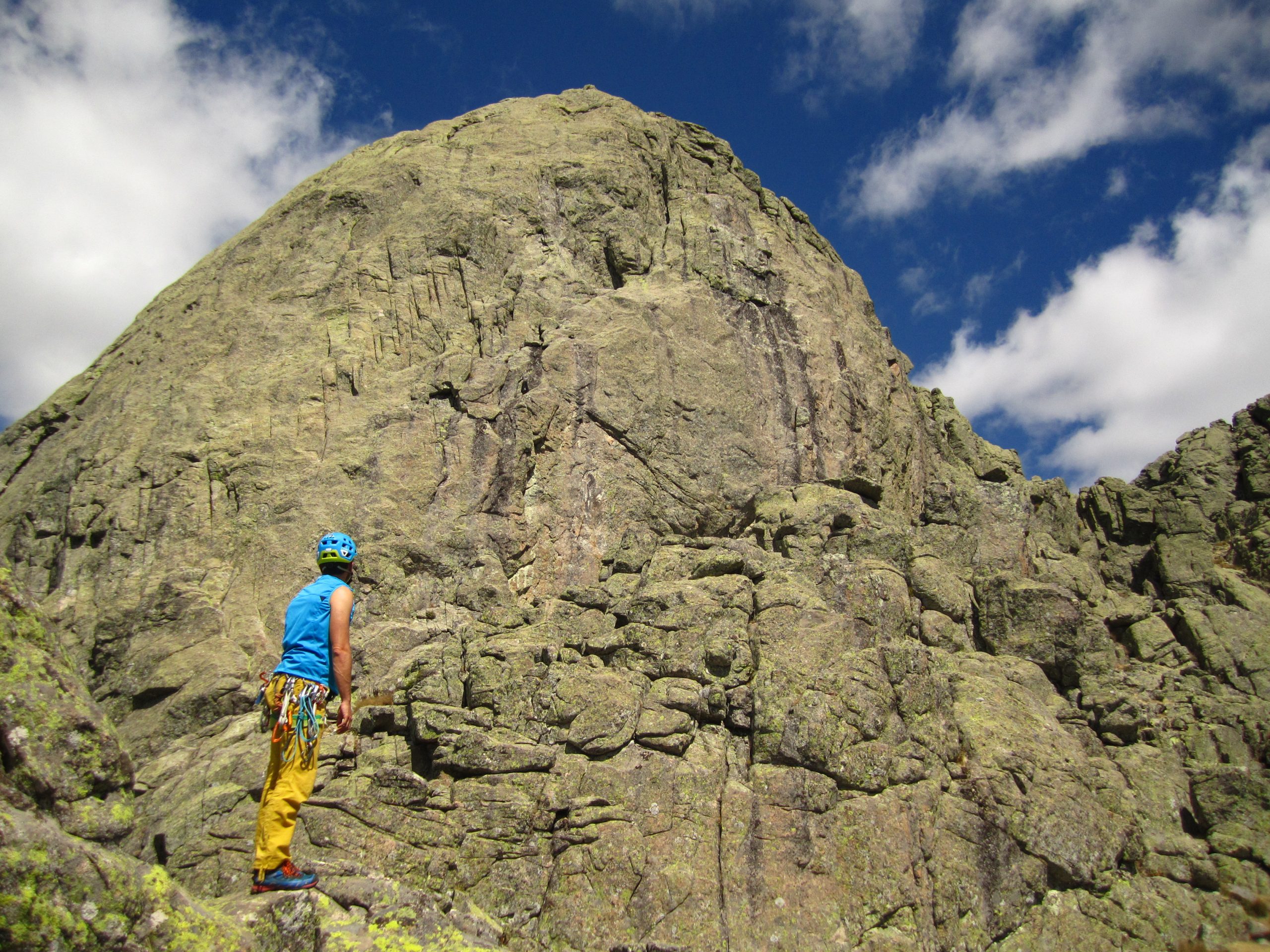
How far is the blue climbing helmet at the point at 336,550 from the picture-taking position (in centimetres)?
1015

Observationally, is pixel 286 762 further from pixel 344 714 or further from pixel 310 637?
pixel 310 637

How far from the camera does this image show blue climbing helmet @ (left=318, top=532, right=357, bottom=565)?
1015 centimetres

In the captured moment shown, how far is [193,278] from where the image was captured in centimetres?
2764

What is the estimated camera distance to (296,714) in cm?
930

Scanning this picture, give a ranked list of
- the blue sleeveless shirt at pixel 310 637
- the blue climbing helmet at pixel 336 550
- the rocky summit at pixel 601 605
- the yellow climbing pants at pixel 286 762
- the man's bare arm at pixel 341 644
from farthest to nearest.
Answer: the rocky summit at pixel 601 605
the blue climbing helmet at pixel 336 550
the blue sleeveless shirt at pixel 310 637
the man's bare arm at pixel 341 644
the yellow climbing pants at pixel 286 762

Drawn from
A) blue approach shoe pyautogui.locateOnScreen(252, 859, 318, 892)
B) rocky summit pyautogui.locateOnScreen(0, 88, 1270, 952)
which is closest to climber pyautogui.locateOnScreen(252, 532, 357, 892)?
blue approach shoe pyautogui.locateOnScreen(252, 859, 318, 892)

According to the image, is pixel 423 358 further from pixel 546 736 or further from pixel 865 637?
pixel 865 637

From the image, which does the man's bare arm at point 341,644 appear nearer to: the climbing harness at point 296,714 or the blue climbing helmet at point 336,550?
the climbing harness at point 296,714

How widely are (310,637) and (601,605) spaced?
10089mm

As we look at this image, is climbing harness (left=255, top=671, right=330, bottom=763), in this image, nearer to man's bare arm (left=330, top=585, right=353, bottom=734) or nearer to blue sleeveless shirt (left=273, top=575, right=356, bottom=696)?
blue sleeveless shirt (left=273, top=575, right=356, bottom=696)

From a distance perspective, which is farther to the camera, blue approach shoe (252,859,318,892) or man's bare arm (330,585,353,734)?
man's bare arm (330,585,353,734)

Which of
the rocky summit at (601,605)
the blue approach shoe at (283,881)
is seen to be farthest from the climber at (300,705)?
the rocky summit at (601,605)

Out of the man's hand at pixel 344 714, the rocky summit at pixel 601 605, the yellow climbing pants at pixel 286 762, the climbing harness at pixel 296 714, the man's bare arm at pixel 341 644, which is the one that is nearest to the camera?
the yellow climbing pants at pixel 286 762

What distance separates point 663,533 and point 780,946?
11.0 m
